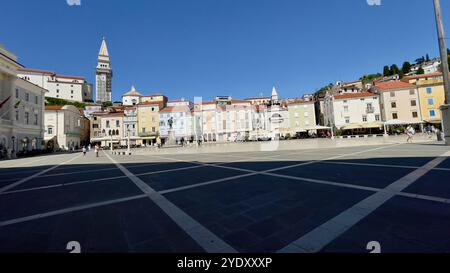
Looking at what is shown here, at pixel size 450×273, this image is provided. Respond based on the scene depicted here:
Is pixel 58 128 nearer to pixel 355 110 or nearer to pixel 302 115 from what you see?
pixel 302 115

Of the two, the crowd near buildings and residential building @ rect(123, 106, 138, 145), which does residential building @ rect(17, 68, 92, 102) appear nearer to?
the crowd near buildings

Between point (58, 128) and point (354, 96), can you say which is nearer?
point (58, 128)

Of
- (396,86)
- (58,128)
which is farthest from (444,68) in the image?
(58,128)

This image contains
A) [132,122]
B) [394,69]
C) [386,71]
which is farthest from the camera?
[386,71]

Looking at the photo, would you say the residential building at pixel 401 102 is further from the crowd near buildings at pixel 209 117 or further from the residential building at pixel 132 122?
the residential building at pixel 132 122

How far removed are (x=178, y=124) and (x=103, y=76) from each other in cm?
8907

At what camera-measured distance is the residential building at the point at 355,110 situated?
51375 millimetres

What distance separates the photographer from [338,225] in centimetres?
318

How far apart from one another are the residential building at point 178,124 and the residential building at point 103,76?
2996 inches

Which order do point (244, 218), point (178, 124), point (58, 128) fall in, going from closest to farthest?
point (244, 218), point (58, 128), point (178, 124)

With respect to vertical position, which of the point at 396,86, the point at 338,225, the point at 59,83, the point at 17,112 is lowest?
the point at 338,225
